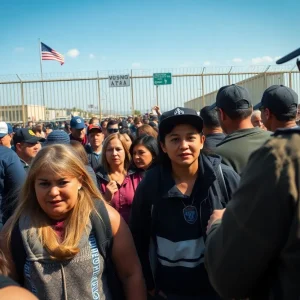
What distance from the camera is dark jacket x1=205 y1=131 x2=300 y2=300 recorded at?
1062 millimetres

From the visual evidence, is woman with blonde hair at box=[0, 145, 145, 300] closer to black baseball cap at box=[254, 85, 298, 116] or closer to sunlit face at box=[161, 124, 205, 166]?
sunlit face at box=[161, 124, 205, 166]

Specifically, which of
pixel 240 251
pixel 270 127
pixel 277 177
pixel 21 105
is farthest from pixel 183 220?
pixel 21 105

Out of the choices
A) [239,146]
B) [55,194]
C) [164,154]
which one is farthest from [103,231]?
[239,146]

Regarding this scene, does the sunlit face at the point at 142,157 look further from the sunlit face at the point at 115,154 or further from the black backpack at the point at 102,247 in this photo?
the black backpack at the point at 102,247

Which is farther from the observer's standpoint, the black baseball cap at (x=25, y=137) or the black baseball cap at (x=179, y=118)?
the black baseball cap at (x=25, y=137)

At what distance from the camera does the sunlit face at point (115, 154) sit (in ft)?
13.4

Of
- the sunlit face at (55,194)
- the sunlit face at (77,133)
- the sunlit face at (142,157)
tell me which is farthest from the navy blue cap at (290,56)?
the sunlit face at (77,133)

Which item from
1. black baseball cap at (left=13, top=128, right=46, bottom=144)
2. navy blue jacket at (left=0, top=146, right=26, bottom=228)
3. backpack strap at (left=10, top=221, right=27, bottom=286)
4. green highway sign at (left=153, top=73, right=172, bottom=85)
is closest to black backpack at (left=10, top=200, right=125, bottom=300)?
backpack strap at (left=10, top=221, right=27, bottom=286)

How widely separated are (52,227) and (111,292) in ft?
1.67

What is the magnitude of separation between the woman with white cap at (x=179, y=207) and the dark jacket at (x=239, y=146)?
0.45m

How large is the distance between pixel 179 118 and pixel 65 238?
106cm

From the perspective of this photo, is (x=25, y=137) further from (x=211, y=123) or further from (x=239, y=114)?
(x=239, y=114)

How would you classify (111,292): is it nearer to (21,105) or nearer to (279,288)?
(279,288)

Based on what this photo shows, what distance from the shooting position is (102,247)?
2.01m
